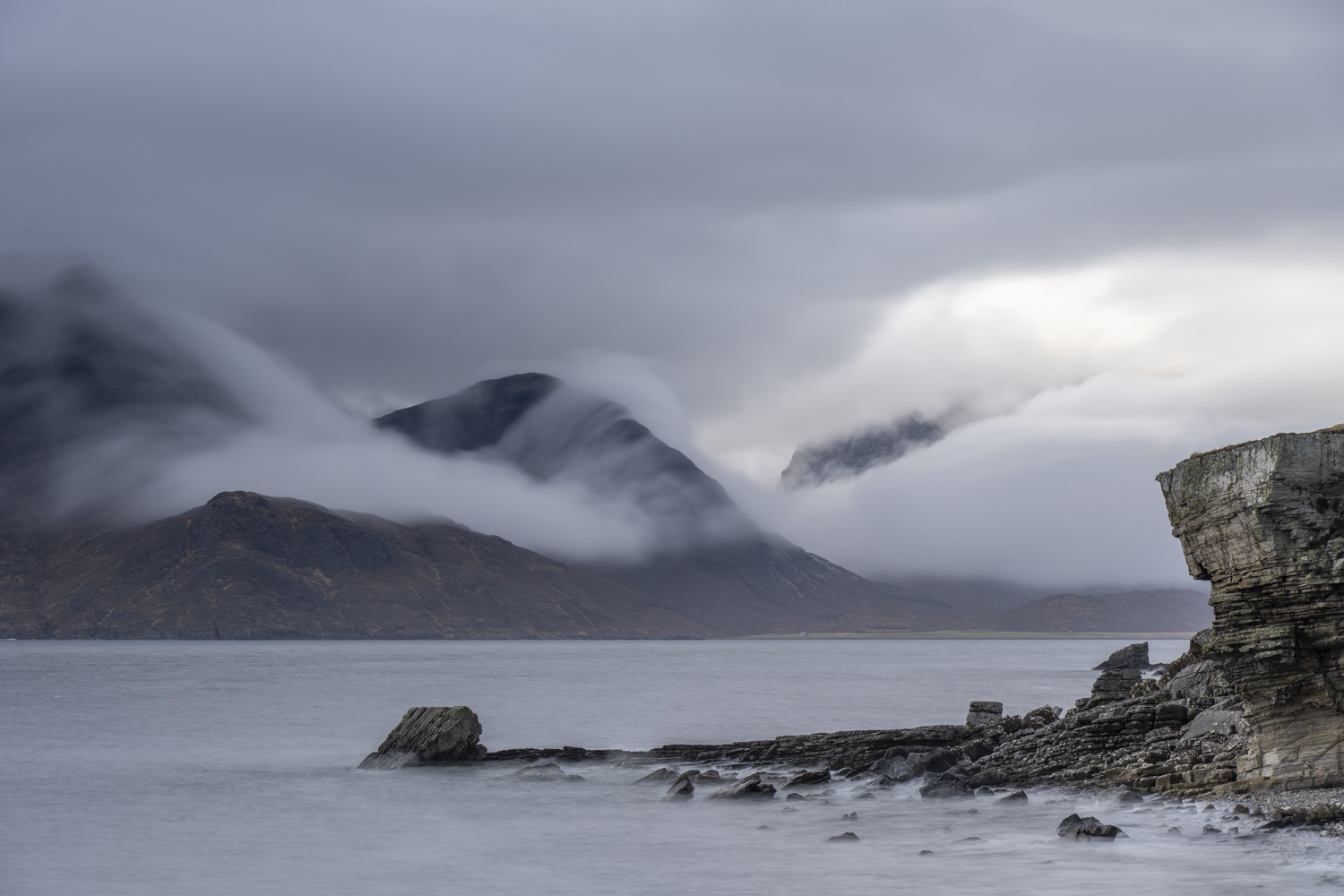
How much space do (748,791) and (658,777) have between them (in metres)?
5.52

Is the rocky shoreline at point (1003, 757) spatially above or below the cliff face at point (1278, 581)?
below

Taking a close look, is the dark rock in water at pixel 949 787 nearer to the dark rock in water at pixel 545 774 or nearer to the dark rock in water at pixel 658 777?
the dark rock in water at pixel 658 777

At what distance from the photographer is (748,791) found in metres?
33.7

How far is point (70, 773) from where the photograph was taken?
4488 centimetres

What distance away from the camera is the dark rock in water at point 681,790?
34.6 metres

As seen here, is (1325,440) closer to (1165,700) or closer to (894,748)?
(1165,700)

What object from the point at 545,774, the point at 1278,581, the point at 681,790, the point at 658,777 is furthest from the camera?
the point at 545,774

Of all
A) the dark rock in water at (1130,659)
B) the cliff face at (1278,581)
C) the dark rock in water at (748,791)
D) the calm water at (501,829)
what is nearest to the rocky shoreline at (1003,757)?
the dark rock in water at (748,791)

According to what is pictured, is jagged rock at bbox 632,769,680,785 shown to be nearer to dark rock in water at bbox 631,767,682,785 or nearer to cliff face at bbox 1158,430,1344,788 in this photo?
dark rock in water at bbox 631,767,682,785

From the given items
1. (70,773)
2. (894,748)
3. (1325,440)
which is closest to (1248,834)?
(1325,440)

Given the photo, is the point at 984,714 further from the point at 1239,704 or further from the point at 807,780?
the point at 1239,704

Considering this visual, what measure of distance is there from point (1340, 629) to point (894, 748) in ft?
Result: 57.2

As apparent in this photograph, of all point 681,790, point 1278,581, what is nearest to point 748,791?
point 681,790

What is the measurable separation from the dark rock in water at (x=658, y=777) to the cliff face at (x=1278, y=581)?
18701mm
